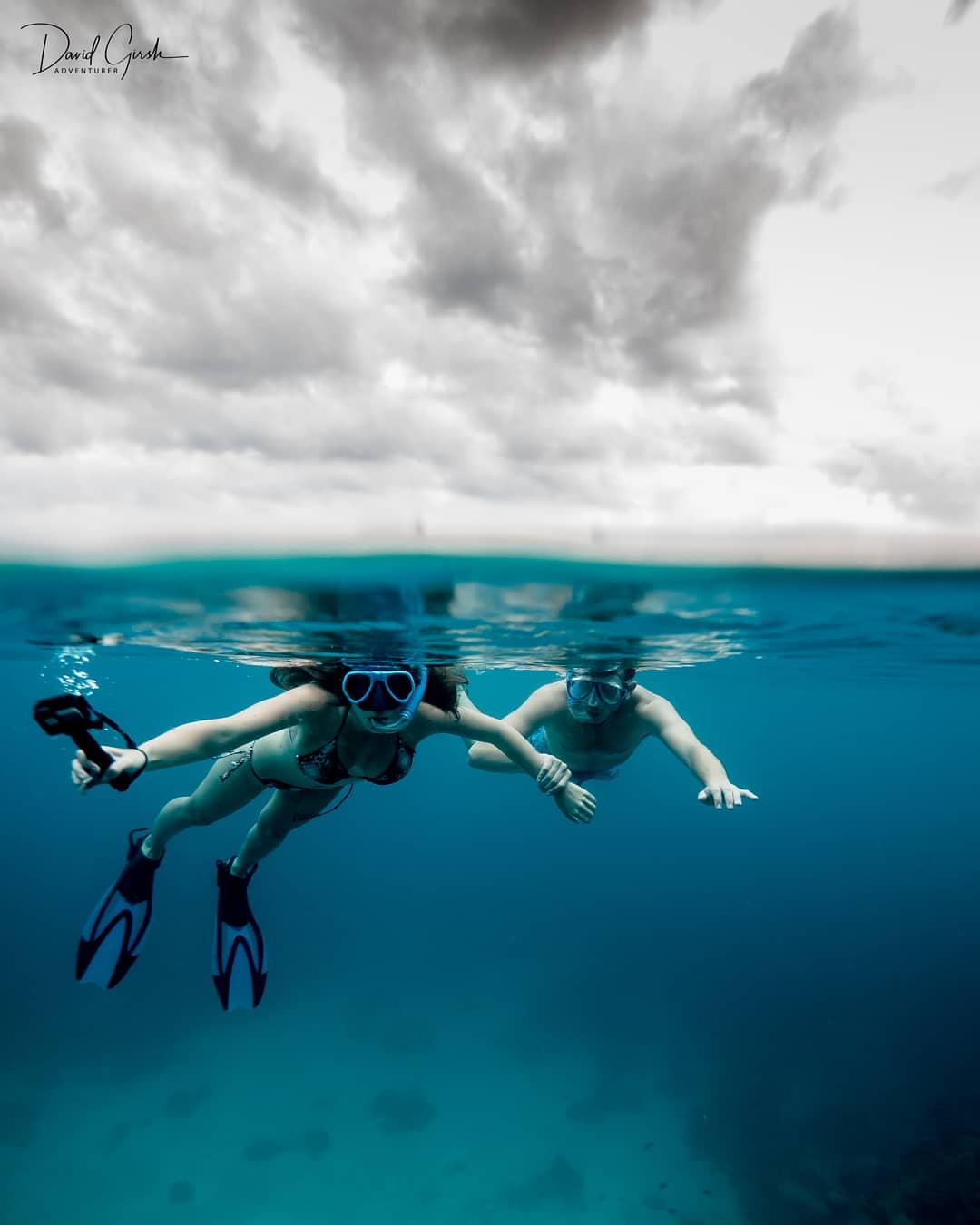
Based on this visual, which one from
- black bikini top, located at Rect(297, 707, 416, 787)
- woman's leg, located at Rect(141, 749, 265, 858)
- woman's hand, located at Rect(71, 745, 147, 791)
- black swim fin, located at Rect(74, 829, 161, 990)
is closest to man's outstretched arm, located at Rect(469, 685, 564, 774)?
black bikini top, located at Rect(297, 707, 416, 787)

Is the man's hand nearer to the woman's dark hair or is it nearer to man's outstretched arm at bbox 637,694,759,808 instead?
man's outstretched arm at bbox 637,694,759,808

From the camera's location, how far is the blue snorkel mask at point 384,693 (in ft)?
19.2

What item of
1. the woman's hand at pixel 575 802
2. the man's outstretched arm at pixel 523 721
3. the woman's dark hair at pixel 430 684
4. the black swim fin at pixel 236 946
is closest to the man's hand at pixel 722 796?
the woman's hand at pixel 575 802

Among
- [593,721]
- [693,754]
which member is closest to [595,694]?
[593,721]

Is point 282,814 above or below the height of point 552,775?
below

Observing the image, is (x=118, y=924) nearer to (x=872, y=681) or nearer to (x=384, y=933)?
(x=872, y=681)

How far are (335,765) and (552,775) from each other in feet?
7.54

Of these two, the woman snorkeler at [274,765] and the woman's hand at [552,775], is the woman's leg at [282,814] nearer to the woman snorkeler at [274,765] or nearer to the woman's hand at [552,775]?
the woman snorkeler at [274,765]

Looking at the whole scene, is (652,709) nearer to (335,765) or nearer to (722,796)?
(722,796)

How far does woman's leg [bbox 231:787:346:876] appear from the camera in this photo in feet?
25.3

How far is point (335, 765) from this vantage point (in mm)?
6742

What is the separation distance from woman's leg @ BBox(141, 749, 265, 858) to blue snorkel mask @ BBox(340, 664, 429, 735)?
7.33 feet

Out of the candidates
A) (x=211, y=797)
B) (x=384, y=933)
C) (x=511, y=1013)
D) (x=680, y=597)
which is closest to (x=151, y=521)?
(x=211, y=797)

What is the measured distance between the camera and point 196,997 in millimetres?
21828
